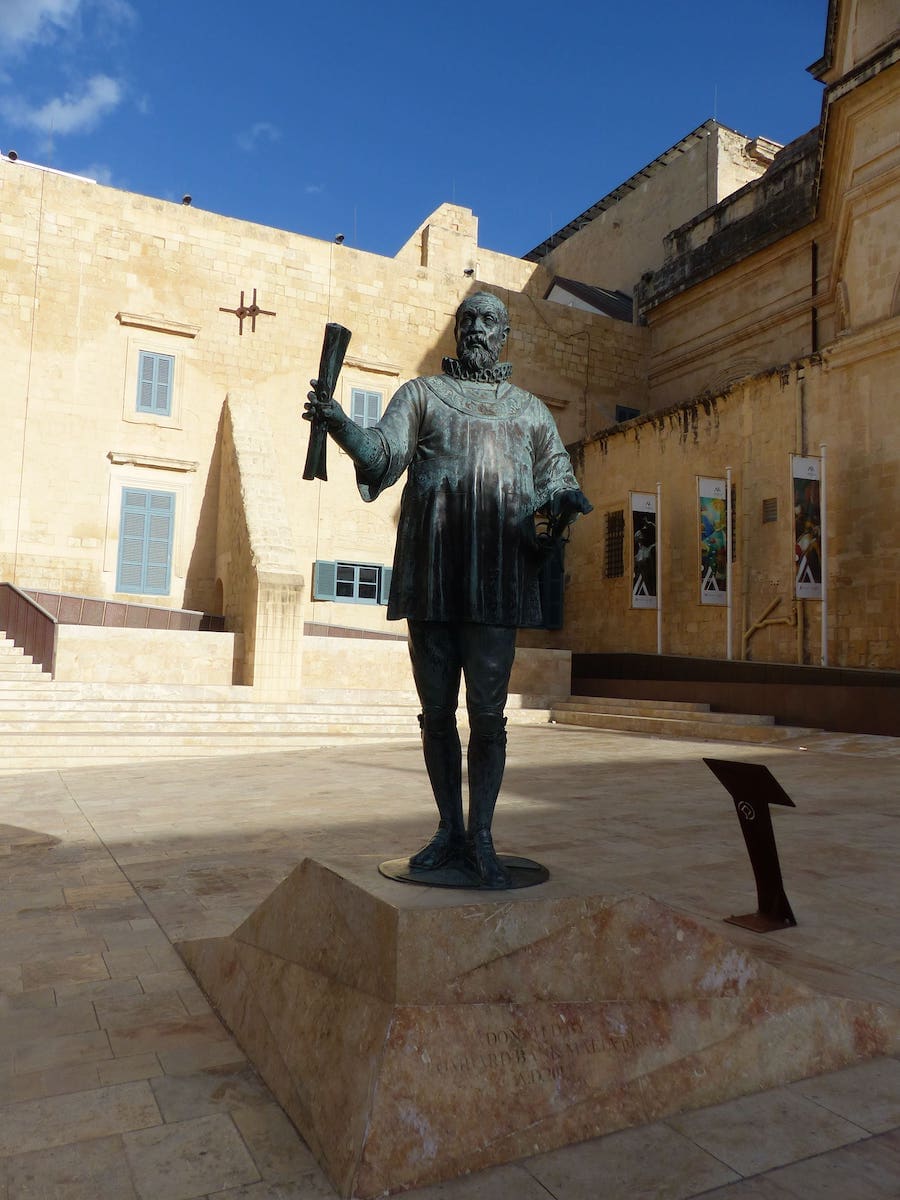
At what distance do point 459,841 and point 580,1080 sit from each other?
910 mm

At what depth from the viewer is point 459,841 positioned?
299 cm

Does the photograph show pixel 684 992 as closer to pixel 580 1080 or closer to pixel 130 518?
pixel 580 1080

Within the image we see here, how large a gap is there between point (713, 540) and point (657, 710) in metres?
4.13

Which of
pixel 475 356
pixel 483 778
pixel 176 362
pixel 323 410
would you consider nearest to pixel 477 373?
pixel 475 356

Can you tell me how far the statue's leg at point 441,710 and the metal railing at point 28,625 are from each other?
1038 centimetres

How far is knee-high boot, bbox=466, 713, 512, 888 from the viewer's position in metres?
2.88

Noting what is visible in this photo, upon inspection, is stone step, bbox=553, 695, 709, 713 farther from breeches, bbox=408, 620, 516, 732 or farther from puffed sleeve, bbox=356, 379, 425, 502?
puffed sleeve, bbox=356, 379, 425, 502

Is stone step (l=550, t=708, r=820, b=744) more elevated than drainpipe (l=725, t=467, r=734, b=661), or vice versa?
drainpipe (l=725, t=467, r=734, b=661)

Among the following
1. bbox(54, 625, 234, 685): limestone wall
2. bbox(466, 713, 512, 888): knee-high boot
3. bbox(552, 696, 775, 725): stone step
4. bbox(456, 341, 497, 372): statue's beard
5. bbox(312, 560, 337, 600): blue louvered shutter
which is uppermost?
bbox(312, 560, 337, 600): blue louvered shutter

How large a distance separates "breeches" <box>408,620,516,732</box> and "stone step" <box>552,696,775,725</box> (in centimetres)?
1028

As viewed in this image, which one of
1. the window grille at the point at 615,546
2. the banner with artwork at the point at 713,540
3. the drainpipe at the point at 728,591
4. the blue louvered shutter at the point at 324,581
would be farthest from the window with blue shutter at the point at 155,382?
the drainpipe at the point at 728,591

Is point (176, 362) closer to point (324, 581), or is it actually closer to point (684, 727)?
point (324, 581)

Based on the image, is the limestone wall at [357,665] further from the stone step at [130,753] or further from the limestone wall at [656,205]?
the limestone wall at [656,205]

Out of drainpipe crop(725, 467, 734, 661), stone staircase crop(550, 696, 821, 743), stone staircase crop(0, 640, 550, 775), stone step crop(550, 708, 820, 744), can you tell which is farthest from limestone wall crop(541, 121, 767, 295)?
stone staircase crop(0, 640, 550, 775)
